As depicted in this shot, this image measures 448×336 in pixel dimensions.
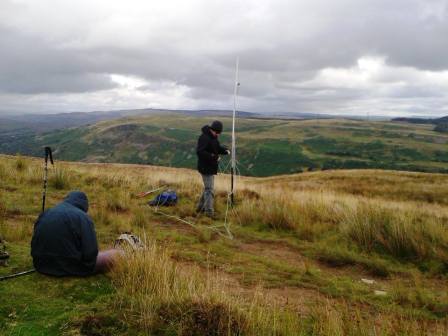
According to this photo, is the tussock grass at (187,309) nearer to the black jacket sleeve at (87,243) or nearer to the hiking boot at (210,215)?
the black jacket sleeve at (87,243)

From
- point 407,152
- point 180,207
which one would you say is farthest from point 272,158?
point 180,207

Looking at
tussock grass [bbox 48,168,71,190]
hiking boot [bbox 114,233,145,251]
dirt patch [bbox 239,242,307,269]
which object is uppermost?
hiking boot [bbox 114,233,145,251]

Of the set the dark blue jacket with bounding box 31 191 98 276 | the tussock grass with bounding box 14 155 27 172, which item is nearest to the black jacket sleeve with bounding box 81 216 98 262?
the dark blue jacket with bounding box 31 191 98 276

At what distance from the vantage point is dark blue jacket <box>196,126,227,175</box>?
11172mm

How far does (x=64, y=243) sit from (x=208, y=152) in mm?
6432

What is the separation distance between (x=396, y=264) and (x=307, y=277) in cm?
243

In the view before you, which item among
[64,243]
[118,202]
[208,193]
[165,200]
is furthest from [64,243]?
[165,200]

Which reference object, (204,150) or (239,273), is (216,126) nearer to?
(204,150)

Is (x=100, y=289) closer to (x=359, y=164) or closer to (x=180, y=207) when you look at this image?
(x=180, y=207)

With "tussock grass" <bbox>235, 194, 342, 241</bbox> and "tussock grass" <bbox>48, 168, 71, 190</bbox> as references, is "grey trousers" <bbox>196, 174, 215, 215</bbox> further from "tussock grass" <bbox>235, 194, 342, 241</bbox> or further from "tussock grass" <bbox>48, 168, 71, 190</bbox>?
"tussock grass" <bbox>48, 168, 71, 190</bbox>

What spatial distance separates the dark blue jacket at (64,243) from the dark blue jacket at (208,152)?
238 inches

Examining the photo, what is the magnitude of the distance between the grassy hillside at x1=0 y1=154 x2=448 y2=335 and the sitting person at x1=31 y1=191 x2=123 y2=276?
0.17 metres

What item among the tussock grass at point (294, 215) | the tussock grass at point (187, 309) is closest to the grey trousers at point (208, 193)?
→ the tussock grass at point (294, 215)

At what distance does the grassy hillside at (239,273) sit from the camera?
4055 millimetres
